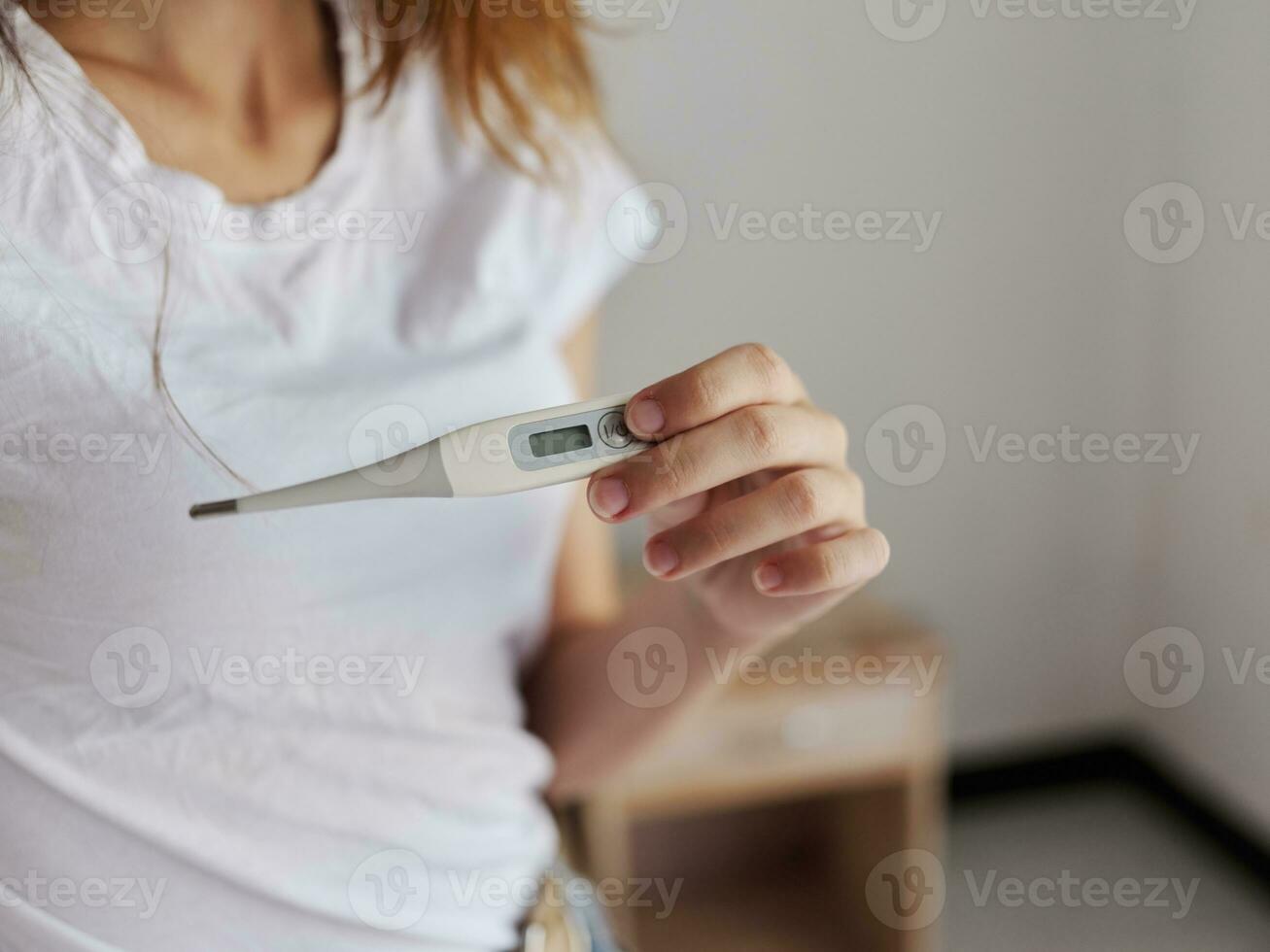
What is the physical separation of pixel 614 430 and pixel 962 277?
45.3 inches

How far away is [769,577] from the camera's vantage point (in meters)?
0.49

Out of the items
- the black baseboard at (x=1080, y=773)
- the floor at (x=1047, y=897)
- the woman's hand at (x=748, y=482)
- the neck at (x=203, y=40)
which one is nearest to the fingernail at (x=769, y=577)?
the woman's hand at (x=748, y=482)

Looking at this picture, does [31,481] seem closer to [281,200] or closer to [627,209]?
[281,200]

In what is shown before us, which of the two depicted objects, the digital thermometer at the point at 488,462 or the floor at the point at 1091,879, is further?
the floor at the point at 1091,879

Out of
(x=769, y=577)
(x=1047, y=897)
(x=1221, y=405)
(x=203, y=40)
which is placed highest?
(x=203, y=40)

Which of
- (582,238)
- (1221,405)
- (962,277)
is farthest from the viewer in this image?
(962,277)

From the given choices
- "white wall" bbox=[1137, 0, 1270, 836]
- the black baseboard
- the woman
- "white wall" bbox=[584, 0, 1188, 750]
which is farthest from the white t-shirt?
the black baseboard

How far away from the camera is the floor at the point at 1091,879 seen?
1.41m

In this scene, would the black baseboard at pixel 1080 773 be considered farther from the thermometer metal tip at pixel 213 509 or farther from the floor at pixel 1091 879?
the thermometer metal tip at pixel 213 509

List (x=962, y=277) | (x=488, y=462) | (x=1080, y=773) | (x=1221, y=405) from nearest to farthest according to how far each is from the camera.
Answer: (x=488, y=462)
(x=1221, y=405)
(x=962, y=277)
(x=1080, y=773)

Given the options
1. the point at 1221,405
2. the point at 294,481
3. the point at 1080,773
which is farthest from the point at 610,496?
the point at 1080,773

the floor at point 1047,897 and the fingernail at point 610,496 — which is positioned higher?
the fingernail at point 610,496

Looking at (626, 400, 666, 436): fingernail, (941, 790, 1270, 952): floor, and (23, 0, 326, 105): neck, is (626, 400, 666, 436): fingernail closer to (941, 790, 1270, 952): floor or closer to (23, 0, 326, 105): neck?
(23, 0, 326, 105): neck

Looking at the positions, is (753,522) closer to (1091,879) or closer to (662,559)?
(662,559)
